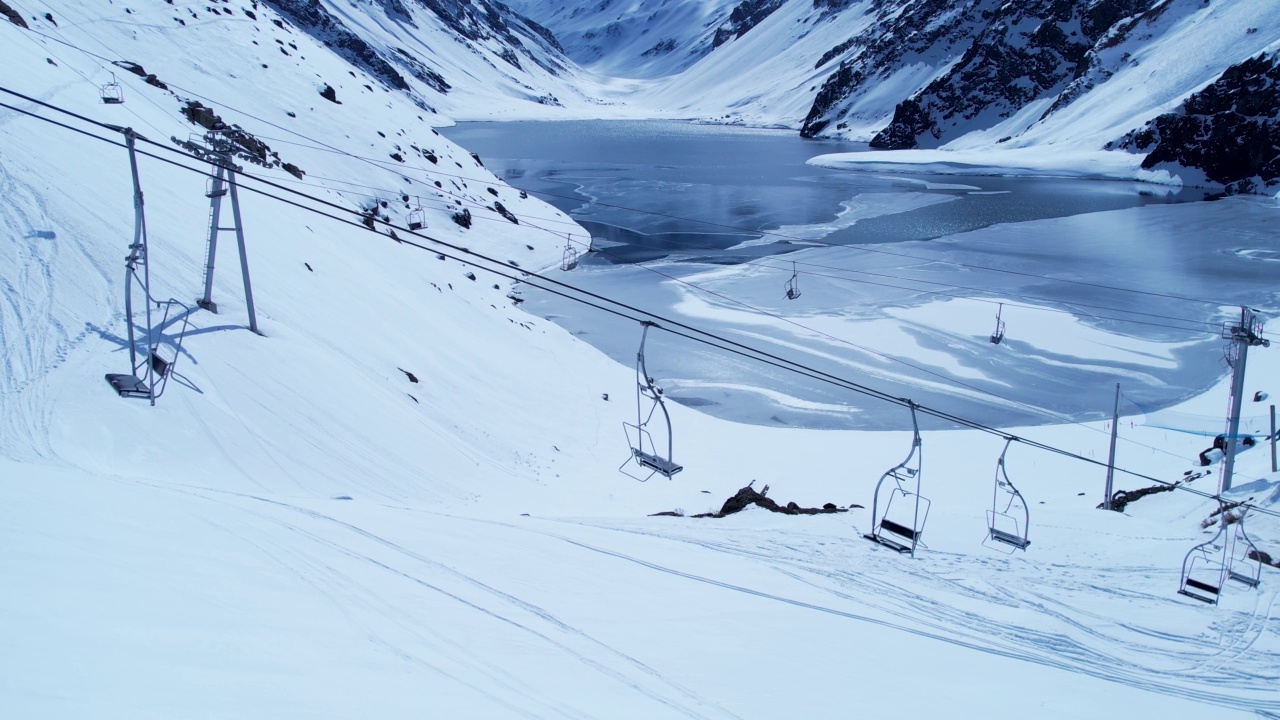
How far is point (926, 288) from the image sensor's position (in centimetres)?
2947

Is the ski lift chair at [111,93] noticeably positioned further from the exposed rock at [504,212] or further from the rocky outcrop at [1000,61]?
the rocky outcrop at [1000,61]

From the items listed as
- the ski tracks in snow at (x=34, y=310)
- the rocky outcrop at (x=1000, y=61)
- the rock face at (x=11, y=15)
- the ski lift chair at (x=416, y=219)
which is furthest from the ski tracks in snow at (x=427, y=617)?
the rocky outcrop at (x=1000, y=61)

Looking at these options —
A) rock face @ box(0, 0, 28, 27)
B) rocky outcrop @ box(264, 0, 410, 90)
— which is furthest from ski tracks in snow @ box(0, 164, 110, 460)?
rocky outcrop @ box(264, 0, 410, 90)

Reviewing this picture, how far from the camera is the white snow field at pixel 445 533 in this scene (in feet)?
18.3

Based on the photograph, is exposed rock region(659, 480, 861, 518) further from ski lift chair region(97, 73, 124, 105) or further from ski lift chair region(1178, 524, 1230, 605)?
ski lift chair region(97, 73, 124, 105)

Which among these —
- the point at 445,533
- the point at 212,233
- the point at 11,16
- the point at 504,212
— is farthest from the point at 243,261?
the point at 504,212

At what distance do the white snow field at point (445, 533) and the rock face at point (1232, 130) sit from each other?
150 ft

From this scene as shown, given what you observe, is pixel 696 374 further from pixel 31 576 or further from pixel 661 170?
pixel 661 170

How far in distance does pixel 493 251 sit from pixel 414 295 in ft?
44.7

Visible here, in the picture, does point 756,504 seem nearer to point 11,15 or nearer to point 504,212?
point 11,15

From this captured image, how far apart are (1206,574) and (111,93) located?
24905 mm

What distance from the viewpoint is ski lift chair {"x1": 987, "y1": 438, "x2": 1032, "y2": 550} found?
432 inches

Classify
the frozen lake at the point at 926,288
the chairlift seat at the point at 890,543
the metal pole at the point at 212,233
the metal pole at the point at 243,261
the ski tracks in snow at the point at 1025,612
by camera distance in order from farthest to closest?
the frozen lake at the point at 926,288 < the metal pole at the point at 243,261 < the metal pole at the point at 212,233 < the chairlift seat at the point at 890,543 < the ski tracks in snow at the point at 1025,612

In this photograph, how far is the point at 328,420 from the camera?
12398 millimetres
